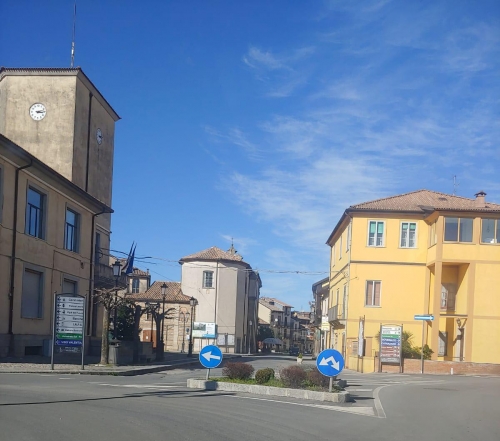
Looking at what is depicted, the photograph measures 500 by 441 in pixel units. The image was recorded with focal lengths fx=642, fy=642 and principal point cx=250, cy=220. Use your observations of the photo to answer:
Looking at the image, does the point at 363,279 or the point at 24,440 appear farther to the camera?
the point at 363,279

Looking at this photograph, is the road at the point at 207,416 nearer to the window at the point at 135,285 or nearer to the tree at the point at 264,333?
the window at the point at 135,285

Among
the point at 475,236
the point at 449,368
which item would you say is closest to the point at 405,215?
the point at 475,236

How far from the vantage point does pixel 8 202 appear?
26.7 metres

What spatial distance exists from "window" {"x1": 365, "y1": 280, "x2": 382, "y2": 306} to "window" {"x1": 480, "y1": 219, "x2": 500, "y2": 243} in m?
8.02

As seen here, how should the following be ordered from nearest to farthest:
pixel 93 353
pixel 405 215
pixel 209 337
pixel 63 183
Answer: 1. pixel 63 183
2. pixel 93 353
3. pixel 405 215
4. pixel 209 337

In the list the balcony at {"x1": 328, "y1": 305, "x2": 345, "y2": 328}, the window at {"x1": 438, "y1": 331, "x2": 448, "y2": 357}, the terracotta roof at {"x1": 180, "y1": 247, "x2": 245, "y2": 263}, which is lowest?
the window at {"x1": 438, "y1": 331, "x2": 448, "y2": 357}

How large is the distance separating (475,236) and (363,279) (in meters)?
8.35

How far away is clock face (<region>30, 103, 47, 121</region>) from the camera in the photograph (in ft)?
133

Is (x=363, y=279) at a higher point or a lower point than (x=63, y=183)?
lower

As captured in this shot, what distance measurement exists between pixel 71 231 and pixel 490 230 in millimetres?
26270

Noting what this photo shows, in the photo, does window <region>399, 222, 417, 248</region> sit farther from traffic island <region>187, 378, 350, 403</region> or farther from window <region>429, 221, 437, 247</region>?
traffic island <region>187, 378, 350, 403</region>

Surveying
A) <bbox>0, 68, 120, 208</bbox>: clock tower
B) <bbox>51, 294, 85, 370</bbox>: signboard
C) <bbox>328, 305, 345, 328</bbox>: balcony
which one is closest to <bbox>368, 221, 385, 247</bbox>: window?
<bbox>328, 305, 345, 328</bbox>: balcony

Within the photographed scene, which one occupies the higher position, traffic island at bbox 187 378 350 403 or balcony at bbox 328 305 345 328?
traffic island at bbox 187 378 350 403

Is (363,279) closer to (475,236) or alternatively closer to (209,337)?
(475,236)
